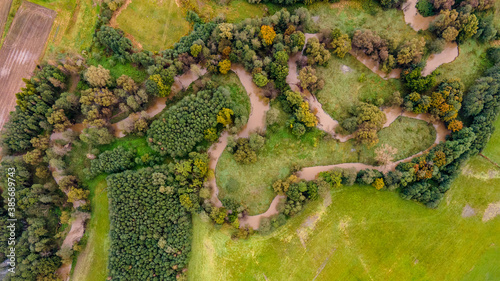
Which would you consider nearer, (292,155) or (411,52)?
(411,52)

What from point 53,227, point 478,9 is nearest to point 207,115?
point 53,227

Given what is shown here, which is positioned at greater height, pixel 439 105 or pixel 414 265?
pixel 439 105

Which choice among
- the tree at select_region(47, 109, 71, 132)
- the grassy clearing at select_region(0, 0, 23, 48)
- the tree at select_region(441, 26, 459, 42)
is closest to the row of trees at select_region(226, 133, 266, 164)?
the tree at select_region(47, 109, 71, 132)

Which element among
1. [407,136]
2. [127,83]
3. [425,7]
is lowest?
[407,136]

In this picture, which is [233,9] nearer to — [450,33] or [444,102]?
[450,33]

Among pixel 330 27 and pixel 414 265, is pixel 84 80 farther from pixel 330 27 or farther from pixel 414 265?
pixel 414 265

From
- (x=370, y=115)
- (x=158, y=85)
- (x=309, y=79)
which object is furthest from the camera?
(x=309, y=79)

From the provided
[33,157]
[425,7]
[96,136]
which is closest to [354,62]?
[425,7]

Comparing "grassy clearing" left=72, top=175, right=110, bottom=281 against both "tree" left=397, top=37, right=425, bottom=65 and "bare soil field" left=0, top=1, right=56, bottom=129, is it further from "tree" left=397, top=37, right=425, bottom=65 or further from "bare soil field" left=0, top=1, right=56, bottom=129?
"tree" left=397, top=37, right=425, bottom=65
